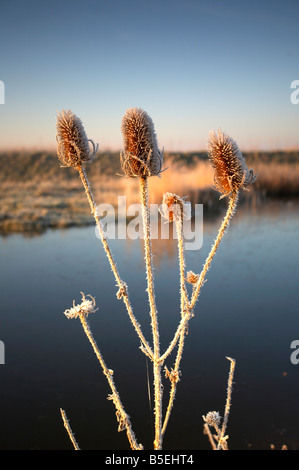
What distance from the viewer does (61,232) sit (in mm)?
23828

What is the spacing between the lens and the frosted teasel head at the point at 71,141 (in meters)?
1.92

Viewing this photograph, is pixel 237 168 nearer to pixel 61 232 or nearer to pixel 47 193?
pixel 61 232

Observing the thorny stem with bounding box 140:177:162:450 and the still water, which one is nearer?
the thorny stem with bounding box 140:177:162:450

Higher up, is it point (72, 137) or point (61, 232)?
point (72, 137)

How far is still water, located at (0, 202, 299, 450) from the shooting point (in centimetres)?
795

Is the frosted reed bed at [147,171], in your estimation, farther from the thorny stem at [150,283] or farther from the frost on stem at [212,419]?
the frost on stem at [212,419]

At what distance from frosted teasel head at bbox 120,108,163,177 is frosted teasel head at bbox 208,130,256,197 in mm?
277

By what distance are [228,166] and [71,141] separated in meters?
0.79
